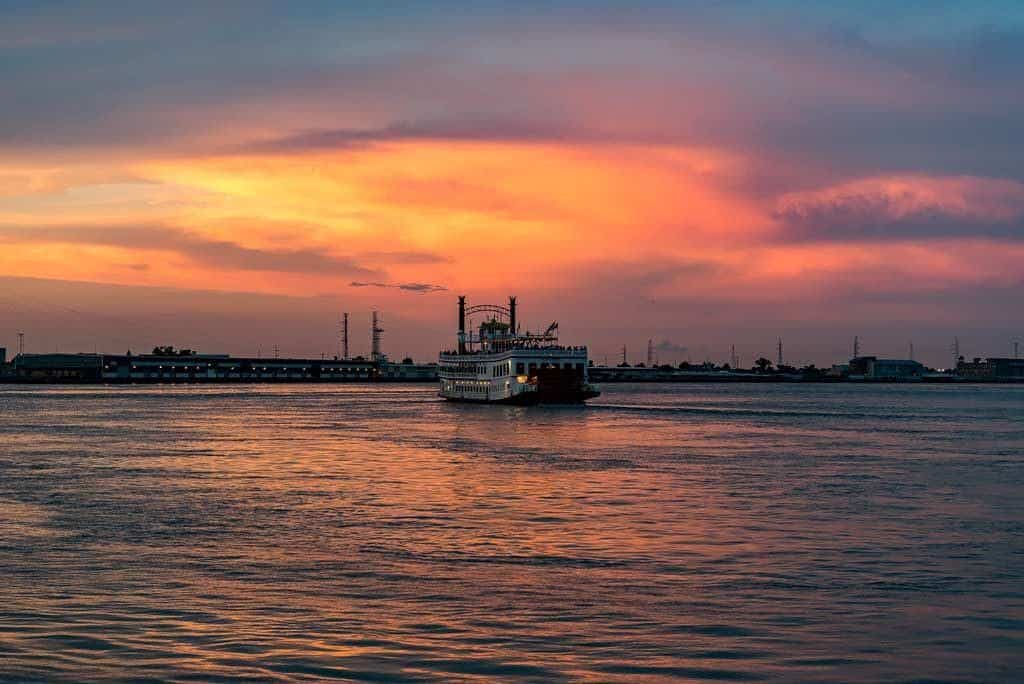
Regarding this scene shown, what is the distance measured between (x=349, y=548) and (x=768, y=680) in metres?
14.4

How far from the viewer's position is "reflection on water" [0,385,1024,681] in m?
18.0

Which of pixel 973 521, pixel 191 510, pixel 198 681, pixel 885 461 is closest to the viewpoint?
pixel 198 681

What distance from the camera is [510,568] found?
85.2 ft

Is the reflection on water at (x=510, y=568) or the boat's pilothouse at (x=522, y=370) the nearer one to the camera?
the reflection on water at (x=510, y=568)

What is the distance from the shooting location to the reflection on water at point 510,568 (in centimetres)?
1803

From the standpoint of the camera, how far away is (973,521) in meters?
34.8

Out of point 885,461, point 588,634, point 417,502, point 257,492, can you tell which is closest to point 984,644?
point 588,634

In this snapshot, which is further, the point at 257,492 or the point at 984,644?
the point at 257,492

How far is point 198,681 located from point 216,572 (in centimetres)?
922

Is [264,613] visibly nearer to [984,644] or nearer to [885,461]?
[984,644]

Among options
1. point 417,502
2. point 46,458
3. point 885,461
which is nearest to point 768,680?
point 417,502

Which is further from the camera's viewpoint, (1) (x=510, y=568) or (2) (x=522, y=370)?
(2) (x=522, y=370)

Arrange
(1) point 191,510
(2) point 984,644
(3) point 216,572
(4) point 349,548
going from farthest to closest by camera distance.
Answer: (1) point 191,510 → (4) point 349,548 → (3) point 216,572 → (2) point 984,644

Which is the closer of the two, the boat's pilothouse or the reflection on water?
the reflection on water
